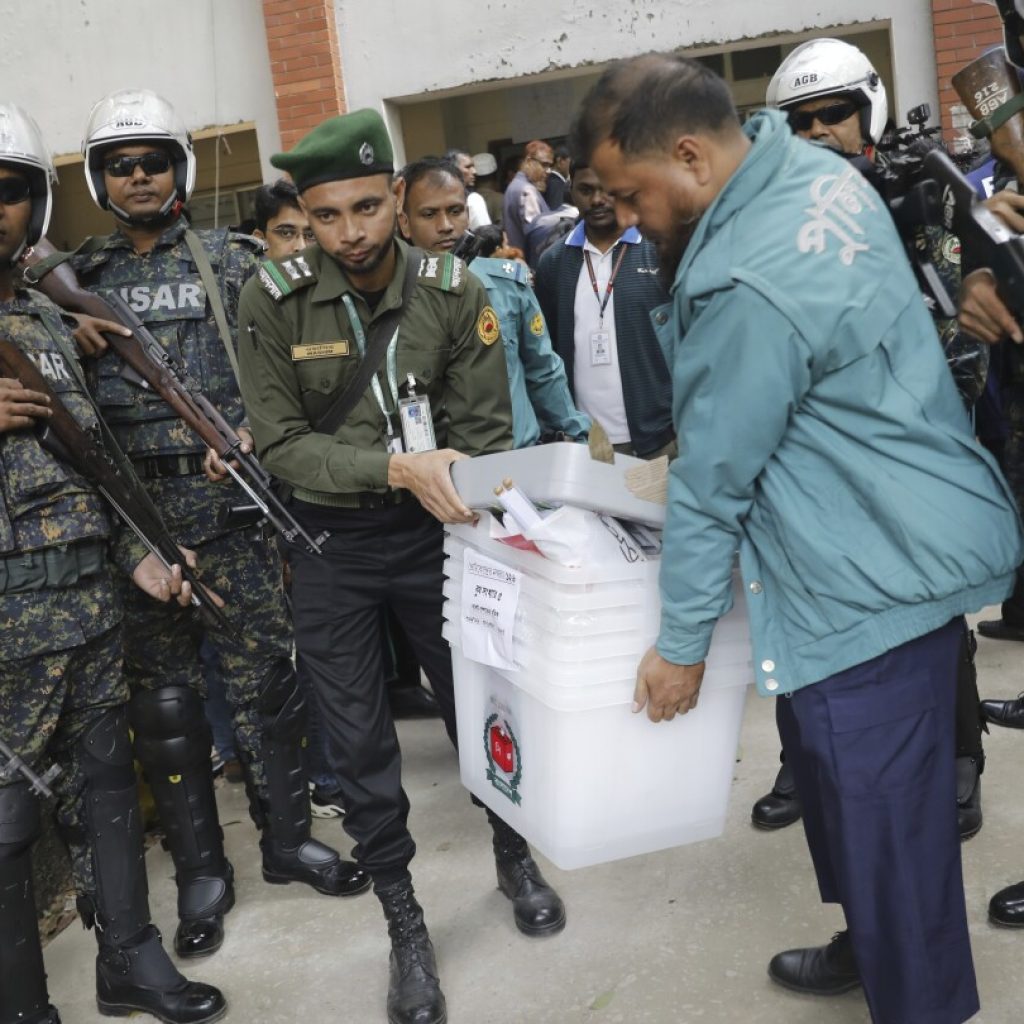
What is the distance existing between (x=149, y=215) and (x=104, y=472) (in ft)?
3.16

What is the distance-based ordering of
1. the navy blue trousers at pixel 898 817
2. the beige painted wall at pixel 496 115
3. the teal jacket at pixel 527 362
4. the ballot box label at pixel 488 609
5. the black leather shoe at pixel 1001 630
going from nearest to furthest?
the navy blue trousers at pixel 898 817 < the ballot box label at pixel 488 609 < the teal jacket at pixel 527 362 < the black leather shoe at pixel 1001 630 < the beige painted wall at pixel 496 115

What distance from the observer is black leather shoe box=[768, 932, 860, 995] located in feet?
7.98

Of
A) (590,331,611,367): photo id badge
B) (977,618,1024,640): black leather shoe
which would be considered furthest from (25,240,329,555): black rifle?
(977,618,1024,640): black leather shoe

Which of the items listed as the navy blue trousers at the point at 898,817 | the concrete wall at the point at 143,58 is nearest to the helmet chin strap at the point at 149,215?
the navy blue trousers at the point at 898,817

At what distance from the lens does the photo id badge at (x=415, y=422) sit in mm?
2572

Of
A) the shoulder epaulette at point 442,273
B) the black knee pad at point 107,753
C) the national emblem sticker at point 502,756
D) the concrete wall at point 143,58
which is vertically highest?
the concrete wall at point 143,58

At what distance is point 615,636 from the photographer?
78.9 inches

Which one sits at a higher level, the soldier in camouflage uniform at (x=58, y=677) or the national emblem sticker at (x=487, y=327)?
the national emblem sticker at (x=487, y=327)

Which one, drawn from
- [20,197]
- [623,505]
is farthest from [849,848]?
[20,197]

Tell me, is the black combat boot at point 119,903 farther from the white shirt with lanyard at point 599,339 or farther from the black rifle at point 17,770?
the white shirt with lanyard at point 599,339

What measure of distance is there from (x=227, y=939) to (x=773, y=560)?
198 cm

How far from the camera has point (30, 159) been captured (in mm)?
2736

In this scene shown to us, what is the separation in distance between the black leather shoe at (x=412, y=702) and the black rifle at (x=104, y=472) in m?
1.42

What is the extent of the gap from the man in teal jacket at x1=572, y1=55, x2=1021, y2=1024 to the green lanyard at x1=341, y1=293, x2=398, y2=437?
0.80 meters
